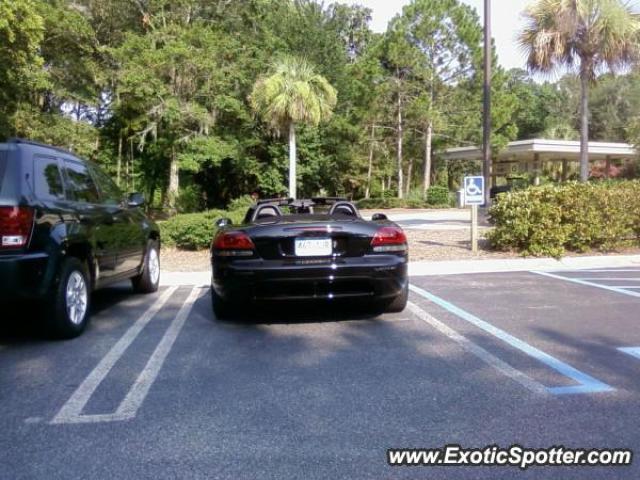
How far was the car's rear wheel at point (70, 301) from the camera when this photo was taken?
519 centimetres

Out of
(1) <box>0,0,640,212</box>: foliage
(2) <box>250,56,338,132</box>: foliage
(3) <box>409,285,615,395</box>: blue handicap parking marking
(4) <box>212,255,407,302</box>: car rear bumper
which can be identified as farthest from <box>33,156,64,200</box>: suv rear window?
(2) <box>250,56,338,132</box>: foliage

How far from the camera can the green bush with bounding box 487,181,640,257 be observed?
36.1 feet

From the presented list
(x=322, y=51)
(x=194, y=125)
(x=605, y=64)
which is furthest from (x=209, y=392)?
(x=322, y=51)

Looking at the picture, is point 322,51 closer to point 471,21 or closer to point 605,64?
point 471,21

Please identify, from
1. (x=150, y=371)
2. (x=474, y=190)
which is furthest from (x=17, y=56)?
(x=150, y=371)

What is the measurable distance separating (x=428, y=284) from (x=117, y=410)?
5.87 metres

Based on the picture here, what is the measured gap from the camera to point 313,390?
3.99 meters

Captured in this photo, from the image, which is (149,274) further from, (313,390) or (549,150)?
(549,150)

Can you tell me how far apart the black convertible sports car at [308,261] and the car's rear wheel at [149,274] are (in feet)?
8.15

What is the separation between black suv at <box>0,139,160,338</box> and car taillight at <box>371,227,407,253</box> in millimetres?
2884

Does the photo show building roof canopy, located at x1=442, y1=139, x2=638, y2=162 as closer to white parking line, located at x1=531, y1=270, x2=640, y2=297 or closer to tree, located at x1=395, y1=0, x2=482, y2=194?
tree, located at x1=395, y1=0, x2=482, y2=194

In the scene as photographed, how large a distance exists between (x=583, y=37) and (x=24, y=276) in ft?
55.5

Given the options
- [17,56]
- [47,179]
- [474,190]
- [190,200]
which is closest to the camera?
[47,179]

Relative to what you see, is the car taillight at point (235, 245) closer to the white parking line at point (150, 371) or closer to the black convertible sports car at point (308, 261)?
the black convertible sports car at point (308, 261)
